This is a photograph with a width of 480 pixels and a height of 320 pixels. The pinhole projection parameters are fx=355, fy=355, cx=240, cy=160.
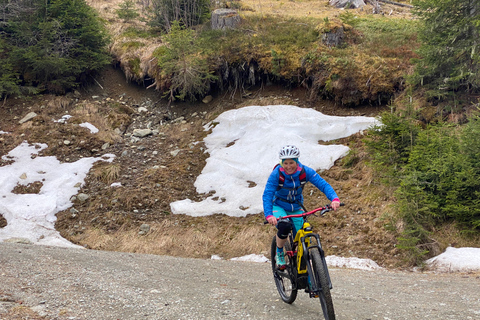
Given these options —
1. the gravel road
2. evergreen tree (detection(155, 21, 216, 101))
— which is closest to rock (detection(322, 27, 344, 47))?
evergreen tree (detection(155, 21, 216, 101))

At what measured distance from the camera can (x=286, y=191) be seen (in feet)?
15.6

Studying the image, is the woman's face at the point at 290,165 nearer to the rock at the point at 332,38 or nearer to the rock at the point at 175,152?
the rock at the point at 175,152

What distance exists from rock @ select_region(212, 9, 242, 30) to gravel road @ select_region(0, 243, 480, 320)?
14042 millimetres

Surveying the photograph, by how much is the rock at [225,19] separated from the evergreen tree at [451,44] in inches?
373

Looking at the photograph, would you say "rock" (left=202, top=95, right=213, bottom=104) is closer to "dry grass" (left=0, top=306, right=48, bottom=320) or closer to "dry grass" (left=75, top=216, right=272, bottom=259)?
"dry grass" (left=75, top=216, right=272, bottom=259)

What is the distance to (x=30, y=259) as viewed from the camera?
682cm

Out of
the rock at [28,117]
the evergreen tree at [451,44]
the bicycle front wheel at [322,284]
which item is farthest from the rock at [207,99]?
the bicycle front wheel at [322,284]

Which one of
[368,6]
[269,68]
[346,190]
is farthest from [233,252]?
[368,6]

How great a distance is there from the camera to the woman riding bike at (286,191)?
452cm

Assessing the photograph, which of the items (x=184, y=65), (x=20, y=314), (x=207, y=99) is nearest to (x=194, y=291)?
(x=20, y=314)

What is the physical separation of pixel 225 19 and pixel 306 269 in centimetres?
→ 1642

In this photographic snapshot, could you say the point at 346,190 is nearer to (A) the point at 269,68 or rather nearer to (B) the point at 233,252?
(B) the point at 233,252

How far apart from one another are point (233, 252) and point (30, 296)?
5223 millimetres

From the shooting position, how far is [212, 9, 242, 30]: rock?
18203 millimetres
